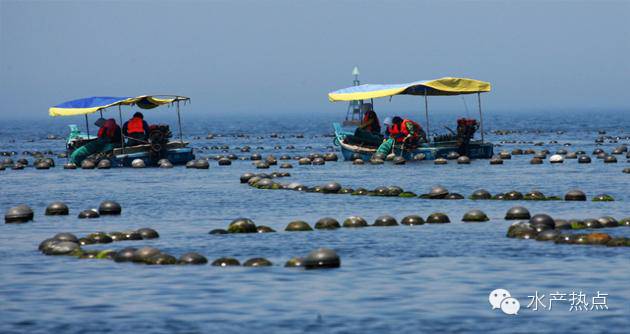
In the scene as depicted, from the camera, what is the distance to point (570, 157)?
203ft

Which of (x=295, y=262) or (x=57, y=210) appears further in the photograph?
(x=57, y=210)

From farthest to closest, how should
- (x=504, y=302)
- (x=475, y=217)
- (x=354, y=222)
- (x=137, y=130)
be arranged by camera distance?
(x=137, y=130) → (x=475, y=217) → (x=354, y=222) → (x=504, y=302)

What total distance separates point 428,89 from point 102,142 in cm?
1617

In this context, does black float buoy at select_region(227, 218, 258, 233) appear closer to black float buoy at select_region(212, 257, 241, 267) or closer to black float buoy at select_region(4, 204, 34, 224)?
black float buoy at select_region(212, 257, 241, 267)

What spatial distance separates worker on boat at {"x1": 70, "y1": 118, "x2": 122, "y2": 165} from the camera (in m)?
58.5

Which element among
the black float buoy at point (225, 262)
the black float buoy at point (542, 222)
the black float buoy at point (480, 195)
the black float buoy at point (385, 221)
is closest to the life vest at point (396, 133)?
the black float buoy at point (480, 195)

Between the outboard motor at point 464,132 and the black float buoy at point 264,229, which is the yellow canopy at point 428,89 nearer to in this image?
the outboard motor at point 464,132

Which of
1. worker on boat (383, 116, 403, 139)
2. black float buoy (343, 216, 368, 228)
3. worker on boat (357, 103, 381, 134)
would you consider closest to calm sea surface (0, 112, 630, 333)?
black float buoy (343, 216, 368, 228)

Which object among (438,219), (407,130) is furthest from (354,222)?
(407,130)

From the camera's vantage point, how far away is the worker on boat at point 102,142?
58469 mm

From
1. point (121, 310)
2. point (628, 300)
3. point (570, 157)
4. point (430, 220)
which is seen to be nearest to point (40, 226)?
point (430, 220)

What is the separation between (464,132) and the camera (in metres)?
58.2

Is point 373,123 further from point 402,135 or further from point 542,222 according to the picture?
point 542,222

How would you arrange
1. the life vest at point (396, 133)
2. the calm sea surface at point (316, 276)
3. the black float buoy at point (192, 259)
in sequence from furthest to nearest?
the life vest at point (396, 133)
the black float buoy at point (192, 259)
the calm sea surface at point (316, 276)
